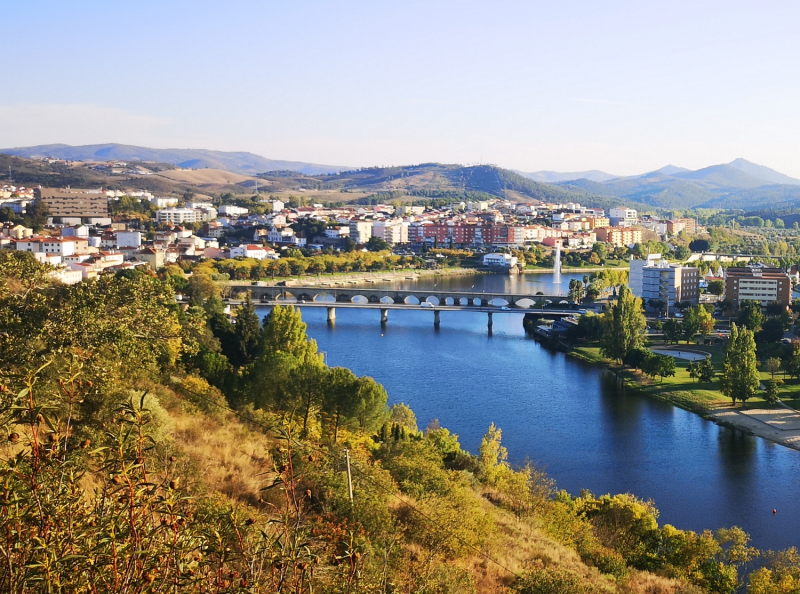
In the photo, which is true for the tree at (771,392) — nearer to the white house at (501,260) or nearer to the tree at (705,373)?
the tree at (705,373)

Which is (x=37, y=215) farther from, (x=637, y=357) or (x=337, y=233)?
(x=637, y=357)

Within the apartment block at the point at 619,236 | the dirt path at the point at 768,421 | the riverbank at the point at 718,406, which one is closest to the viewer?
the dirt path at the point at 768,421

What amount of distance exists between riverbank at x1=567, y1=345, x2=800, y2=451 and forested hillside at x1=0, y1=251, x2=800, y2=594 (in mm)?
2257

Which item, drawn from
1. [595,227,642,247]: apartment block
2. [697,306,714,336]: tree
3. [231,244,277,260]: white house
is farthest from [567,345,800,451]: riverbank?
[595,227,642,247]: apartment block

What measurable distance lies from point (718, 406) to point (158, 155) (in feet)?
279

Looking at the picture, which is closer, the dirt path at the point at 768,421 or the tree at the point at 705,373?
the dirt path at the point at 768,421

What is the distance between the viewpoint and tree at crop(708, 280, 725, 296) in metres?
13.6

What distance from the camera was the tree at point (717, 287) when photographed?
13.6 m

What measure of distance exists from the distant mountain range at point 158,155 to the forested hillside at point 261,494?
248 ft

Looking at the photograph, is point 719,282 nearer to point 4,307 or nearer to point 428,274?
point 428,274

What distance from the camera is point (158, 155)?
86.1 meters

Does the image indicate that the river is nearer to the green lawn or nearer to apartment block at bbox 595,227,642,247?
the green lawn

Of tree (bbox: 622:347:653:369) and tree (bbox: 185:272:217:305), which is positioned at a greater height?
tree (bbox: 185:272:217:305)

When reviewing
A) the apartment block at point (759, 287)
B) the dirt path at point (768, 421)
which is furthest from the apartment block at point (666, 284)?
the dirt path at point (768, 421)
